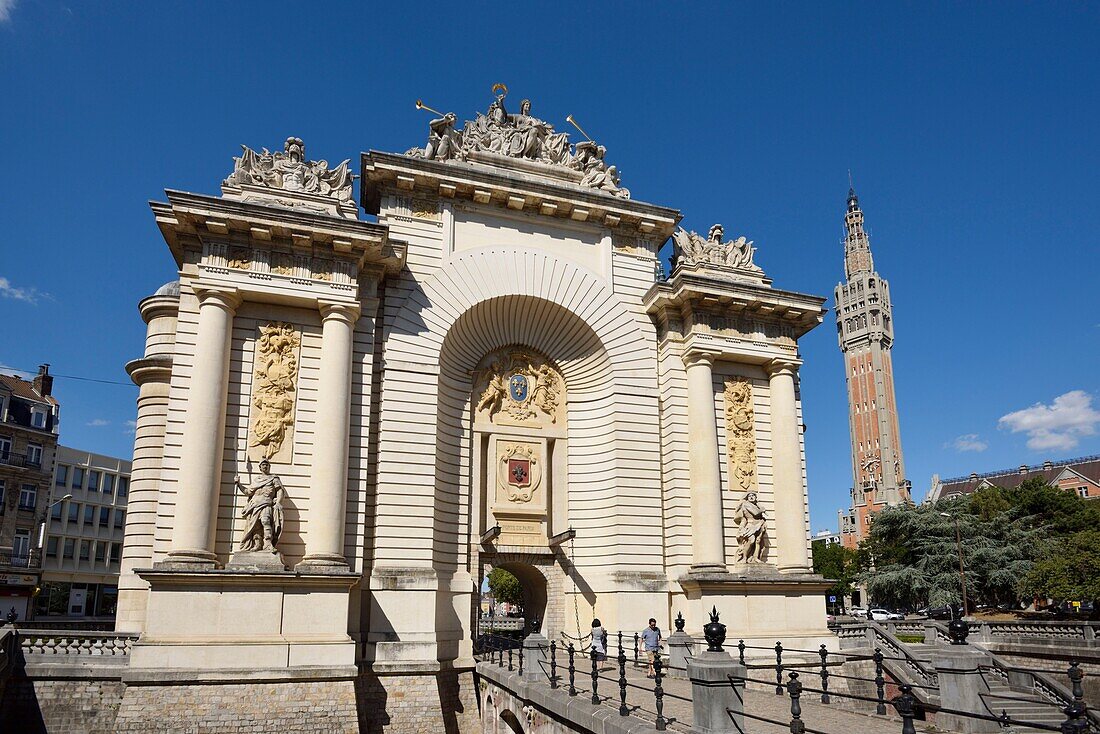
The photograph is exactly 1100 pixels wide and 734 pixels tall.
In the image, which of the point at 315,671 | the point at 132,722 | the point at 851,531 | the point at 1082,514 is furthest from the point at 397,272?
the point at 851,531

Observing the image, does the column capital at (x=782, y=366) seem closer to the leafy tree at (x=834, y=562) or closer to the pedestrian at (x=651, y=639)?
the pedestrian at (x=651, y=639)

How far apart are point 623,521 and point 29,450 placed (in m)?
39.8

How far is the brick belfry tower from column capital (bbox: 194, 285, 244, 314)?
3421 inches

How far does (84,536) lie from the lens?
52.2m

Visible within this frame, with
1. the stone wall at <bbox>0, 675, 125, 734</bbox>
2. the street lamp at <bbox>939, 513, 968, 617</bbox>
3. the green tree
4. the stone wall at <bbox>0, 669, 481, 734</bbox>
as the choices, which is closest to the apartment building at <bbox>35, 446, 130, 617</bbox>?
the green tree

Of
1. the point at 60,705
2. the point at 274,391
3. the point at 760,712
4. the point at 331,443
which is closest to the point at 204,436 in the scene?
the point at 274,391

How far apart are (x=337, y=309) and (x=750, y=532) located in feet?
42.0

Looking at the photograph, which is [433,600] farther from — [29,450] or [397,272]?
[29,450]

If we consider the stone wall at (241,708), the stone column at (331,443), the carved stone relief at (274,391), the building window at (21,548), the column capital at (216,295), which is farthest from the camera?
the building window at (21,548)

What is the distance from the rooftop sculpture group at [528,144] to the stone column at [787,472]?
7620 mm

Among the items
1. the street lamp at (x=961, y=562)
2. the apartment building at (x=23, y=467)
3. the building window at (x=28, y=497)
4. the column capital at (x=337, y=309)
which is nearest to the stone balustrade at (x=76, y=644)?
the column capital at (x=337, y=309)

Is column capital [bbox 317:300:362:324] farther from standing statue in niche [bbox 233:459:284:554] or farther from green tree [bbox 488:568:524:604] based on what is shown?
green tree [bbox 488:568:524:604]

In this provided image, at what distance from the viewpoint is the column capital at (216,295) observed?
18.9 m

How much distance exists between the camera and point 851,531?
4296 inches
